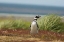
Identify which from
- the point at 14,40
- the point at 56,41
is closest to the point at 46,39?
the point at 56,41

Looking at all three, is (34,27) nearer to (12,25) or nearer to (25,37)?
(25,37)

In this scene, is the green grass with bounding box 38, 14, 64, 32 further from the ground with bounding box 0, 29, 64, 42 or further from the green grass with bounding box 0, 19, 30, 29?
the ground with bounding box 0, 29, 64, 42

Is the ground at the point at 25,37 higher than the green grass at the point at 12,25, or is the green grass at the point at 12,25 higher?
the green grass at the point at 12,25

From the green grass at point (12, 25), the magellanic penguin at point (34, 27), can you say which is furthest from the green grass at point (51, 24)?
the magellanic penguin at point (34, 27)

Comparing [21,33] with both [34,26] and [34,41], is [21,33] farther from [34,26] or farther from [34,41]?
[34,41]

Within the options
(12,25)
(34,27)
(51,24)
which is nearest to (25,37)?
(34,27)

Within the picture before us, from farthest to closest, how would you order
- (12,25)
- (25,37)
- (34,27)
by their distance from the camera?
(12,25), (34,27), (25,37)

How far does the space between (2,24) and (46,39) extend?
6249 mm

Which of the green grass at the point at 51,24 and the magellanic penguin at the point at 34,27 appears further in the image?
the green grass at the point at 51,24

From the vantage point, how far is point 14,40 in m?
18.5

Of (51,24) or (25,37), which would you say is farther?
(51,24)

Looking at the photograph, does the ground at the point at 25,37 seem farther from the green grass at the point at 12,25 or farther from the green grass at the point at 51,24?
the green grass at the point at 51,24

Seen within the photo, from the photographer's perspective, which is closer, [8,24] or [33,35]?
[33,35]

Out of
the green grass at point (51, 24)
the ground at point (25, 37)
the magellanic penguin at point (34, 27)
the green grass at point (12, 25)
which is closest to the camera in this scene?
the ground at point (25, 37)
